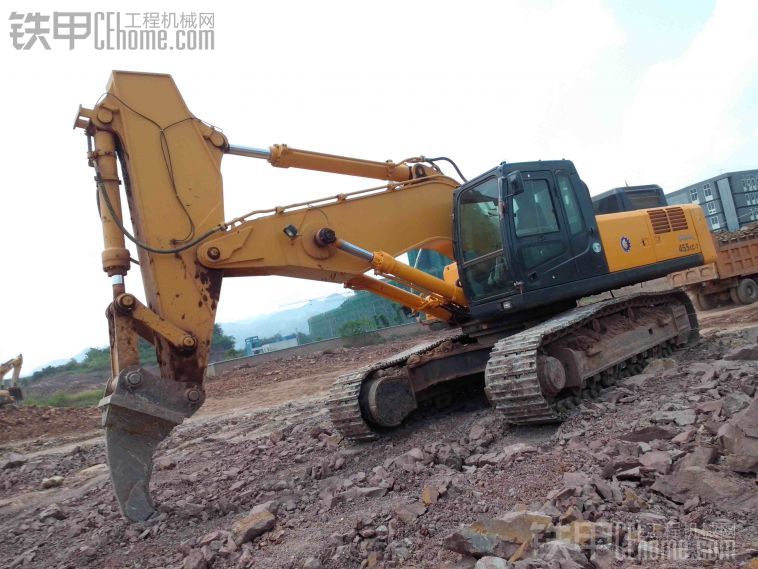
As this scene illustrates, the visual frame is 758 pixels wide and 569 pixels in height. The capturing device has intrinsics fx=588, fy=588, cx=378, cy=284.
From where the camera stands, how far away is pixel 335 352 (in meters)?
20.3

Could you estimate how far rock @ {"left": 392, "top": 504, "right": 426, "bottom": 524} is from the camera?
11.5 ft

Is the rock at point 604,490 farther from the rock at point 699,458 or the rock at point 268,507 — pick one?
the rock at point 268,507

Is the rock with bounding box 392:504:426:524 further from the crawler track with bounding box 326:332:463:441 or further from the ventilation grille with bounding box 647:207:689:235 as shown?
the ventilation grille with bounding box 647:207:689:235

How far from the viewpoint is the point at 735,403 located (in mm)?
4316

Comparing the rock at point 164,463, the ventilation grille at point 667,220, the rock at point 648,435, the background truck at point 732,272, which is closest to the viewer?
the rock at point 648,435

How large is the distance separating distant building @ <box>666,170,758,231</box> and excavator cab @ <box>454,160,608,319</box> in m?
18.7

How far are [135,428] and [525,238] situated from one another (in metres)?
3.96

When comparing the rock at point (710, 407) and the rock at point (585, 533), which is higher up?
the rock at point (710, 407)

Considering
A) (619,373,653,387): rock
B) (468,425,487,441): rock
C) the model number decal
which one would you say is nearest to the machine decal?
the model number decal

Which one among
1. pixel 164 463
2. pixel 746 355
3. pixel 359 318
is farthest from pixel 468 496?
pixel 359 318

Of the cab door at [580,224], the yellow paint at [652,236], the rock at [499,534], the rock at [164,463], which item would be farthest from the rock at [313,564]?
the yellow paint at [652,236]

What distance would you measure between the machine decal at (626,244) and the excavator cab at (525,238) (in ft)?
1.53

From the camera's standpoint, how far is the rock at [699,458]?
11.2ft

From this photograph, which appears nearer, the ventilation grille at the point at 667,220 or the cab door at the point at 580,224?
the cab door at the point at 580,224
